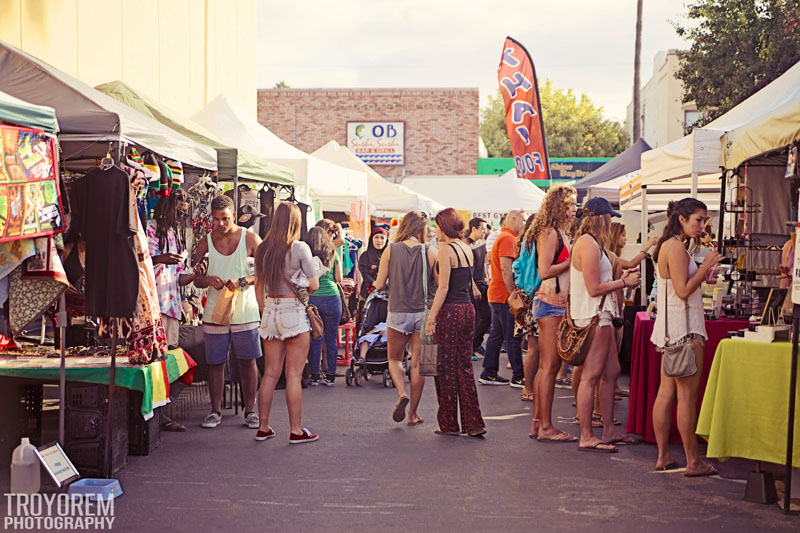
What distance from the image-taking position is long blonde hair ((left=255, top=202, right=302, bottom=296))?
808 centimetres

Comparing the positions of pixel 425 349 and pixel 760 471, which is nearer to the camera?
pixel 760 471

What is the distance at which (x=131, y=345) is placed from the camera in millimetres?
7078

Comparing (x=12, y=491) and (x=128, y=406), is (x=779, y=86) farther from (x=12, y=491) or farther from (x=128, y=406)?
(x=12, y=491)

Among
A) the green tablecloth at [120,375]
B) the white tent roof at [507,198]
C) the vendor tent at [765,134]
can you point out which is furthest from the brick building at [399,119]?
the green tablecloth at [120,375]

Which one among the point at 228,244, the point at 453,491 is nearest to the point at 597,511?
the point at 453,491

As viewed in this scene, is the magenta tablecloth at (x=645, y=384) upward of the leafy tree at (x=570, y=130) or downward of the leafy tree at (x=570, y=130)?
downward

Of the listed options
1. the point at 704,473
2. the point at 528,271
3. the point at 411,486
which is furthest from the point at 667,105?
the point at 411,486

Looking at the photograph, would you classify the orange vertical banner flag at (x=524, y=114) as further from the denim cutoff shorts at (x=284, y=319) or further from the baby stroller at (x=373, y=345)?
the denim cutoff shorts at (x=284, y=319)

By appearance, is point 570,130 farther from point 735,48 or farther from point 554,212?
point 554,212

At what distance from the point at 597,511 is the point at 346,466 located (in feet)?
6.75

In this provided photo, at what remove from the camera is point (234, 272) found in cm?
870

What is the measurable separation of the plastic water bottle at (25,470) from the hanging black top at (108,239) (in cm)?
101

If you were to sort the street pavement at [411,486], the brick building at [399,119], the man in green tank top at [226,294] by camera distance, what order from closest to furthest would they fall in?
1. the street pavement at [411,486]
2. the man in green tank top at [226,294]
3. the brick building at [399,119]

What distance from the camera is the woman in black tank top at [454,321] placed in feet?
27.6
